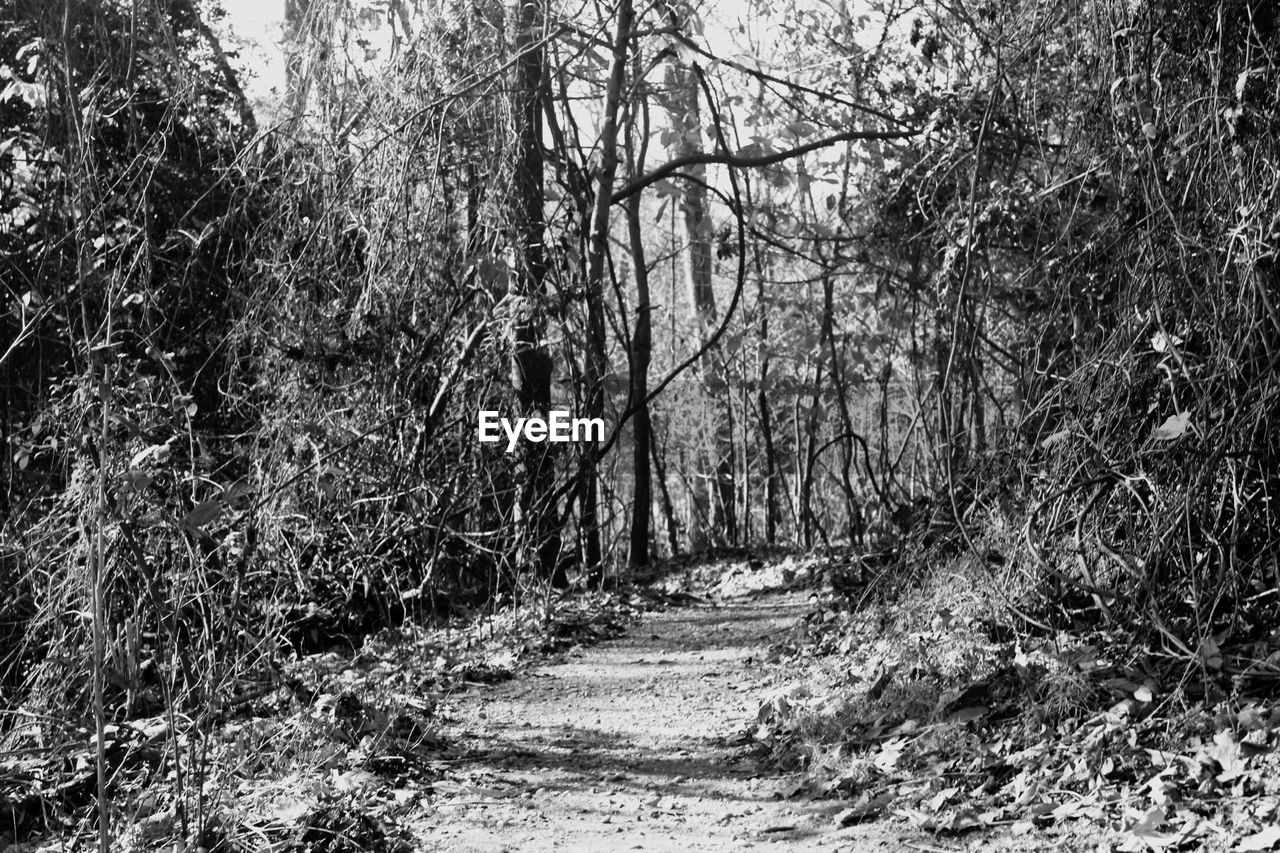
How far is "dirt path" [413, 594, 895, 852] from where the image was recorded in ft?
12.8

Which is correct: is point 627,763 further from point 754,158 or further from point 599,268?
point 754,158

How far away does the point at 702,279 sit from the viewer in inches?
613

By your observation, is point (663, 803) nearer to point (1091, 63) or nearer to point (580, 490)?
point (1091, 63)

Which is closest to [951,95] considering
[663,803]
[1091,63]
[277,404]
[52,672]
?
[1091,63]

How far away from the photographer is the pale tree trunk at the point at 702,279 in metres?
11.1

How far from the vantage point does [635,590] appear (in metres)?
8.82

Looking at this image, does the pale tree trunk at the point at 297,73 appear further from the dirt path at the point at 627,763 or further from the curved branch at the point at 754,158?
the dirt path at the point at 627,763

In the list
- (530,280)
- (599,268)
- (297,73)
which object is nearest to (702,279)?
(599,268)

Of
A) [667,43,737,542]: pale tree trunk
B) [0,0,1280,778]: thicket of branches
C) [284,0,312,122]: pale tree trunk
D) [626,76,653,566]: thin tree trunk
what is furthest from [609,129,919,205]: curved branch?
[284,0,312,122]: pale tree trunk

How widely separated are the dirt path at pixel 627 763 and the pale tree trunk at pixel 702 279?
5200mm

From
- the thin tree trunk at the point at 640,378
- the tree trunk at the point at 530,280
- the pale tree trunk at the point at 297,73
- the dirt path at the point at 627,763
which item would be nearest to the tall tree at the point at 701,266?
the thin tree trunk at the point at 640,378

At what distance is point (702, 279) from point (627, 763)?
11266 mm

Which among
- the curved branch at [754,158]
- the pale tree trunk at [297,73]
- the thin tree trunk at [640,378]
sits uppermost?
the pale tree trunk at [297,73]

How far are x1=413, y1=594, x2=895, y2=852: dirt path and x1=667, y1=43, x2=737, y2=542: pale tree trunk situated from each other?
520 centimetres
